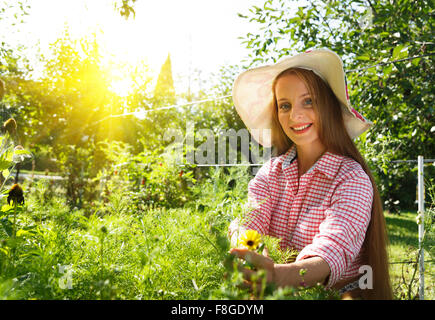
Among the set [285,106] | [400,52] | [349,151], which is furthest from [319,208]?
[400,52]

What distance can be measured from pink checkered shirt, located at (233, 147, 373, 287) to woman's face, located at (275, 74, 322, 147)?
0.11 meters

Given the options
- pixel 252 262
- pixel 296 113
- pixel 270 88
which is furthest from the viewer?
pixel 270 88

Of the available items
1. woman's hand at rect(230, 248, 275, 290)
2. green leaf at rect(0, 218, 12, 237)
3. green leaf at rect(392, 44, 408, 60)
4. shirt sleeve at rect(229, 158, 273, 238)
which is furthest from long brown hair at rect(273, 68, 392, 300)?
green leaf at rect(392, 44, 408, 60)

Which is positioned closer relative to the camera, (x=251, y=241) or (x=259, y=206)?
(x=251, y=241)

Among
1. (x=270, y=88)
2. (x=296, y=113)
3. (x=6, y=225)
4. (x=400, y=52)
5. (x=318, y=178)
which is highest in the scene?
(x=400, y=52)

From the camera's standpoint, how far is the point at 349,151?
1411mm

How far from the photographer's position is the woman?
3.49 feet

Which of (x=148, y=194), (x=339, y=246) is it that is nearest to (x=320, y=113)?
(x=339, y=246)

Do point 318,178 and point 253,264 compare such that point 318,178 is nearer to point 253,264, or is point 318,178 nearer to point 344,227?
point 344,227

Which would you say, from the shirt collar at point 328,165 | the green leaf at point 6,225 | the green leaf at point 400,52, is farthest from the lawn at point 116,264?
the green leaf at point 400,52

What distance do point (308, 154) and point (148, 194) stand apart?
2.25 metres

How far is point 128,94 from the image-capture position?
5773 millimetres

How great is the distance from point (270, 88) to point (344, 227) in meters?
0.85
